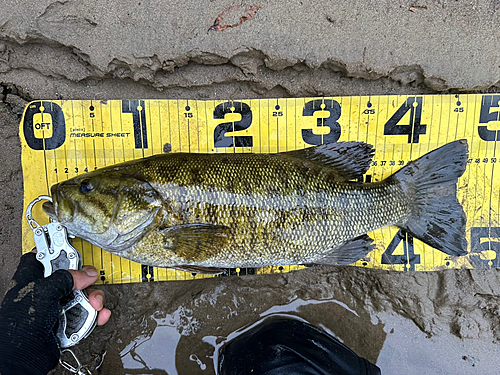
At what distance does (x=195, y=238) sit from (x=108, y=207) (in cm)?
60

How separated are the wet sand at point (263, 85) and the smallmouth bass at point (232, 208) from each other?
21.7 inches

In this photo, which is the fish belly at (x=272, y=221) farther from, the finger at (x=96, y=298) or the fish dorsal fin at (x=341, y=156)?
the finger at (x=96, y=298)

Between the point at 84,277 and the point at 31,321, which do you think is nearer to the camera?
the point at 31,321

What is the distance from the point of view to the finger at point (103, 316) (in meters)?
2.47

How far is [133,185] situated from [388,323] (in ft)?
7.82

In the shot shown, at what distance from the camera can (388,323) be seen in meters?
2.68

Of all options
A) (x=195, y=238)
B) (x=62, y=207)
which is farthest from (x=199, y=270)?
(x=62, y=207)

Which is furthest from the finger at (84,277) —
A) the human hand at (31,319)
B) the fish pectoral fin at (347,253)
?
the fish pectoral fin at (347,253)

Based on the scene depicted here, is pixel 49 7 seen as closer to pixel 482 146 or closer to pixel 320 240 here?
pixel 320 240

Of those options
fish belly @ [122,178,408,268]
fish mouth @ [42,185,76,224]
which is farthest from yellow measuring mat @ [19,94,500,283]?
fish mouth @ [42,185,76,224]

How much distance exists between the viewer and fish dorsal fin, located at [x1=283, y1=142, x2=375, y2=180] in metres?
2.38

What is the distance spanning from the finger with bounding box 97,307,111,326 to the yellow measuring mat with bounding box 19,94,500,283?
0.25 meters

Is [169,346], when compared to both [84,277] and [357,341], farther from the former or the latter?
[357,341]

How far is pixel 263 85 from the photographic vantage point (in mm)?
2561
